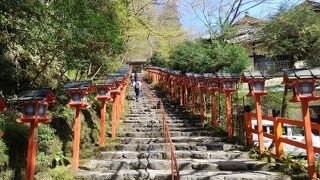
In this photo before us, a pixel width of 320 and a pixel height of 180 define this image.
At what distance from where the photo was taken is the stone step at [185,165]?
9430 millimetres

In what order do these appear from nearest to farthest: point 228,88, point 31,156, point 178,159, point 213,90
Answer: point 31,156, point 178,159, point 228,88, point 213,90

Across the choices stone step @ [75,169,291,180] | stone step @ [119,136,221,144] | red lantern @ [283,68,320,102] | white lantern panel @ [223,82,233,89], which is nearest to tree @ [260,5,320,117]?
white lantern panel @ [223,82,233,89]

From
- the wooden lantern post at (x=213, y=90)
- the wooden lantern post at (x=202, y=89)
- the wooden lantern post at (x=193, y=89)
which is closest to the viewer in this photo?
the wooden lantern post at (x=213, y=90)

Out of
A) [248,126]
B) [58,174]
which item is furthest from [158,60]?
[58,174]

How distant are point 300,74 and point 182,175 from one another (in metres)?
3.36

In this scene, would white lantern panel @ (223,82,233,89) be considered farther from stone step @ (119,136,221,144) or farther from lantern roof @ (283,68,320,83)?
lantern roof @ (283,68,320,83)

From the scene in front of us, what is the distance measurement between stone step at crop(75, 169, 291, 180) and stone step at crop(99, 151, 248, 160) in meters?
1.25

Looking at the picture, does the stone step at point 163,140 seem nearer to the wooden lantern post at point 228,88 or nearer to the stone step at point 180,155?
the wooden lantern post at point 228,88

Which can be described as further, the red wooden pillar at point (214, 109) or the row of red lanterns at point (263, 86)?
the red wooden pillar at point (214, 109)

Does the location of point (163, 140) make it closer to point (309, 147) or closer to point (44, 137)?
point (44, 137)

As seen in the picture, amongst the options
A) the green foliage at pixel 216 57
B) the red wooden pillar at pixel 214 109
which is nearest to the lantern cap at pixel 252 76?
the red wooden pillar at pixel 214 109

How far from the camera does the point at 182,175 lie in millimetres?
8766

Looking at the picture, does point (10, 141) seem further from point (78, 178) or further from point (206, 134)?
point (206, 134)

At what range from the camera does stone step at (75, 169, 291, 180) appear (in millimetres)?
8508
